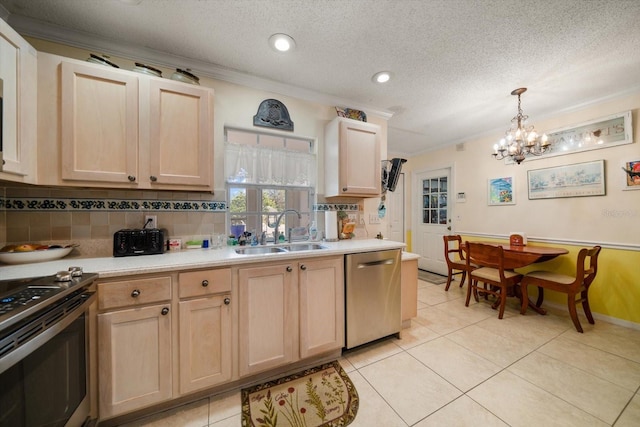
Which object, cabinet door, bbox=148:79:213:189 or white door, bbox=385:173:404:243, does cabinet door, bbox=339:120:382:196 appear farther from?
white door, bbox=385:173:404:243

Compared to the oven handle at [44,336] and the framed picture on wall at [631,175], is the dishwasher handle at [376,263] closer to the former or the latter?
the oven handle at [44,336]

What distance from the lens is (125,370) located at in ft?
4.09

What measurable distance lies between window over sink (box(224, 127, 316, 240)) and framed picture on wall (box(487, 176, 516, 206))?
3077mm

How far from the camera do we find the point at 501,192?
135 inches

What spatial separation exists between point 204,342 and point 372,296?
1357 mm

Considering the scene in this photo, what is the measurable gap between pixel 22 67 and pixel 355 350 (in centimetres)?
303

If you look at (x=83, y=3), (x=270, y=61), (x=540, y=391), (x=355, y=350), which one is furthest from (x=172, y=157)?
(x=540, y=391)

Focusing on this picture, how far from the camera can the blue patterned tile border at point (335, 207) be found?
2.48m

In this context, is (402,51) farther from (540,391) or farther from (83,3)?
(540,391)

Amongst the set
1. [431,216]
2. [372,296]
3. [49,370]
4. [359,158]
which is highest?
[359,158]

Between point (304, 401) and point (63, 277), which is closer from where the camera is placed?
point (63, 277)

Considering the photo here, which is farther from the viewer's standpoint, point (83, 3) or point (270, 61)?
point (270, 61)

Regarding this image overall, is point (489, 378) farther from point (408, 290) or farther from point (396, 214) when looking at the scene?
point (396, 214)

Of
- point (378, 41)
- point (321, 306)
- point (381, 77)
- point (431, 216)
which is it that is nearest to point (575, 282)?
point (431, 216)
